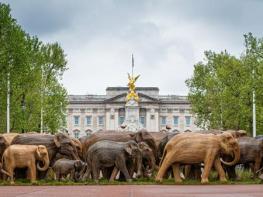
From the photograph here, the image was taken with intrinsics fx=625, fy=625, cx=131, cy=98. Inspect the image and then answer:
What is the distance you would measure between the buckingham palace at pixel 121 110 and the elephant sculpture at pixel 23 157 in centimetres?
11951

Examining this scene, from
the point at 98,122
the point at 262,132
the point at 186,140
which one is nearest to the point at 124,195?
the point at 186,140

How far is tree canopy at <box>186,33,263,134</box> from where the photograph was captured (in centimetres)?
4341

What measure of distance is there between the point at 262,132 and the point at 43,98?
64.0 feet

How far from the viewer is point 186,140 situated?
67.0ft

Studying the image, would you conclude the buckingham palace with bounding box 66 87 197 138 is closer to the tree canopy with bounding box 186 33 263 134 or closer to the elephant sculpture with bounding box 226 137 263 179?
the tree canopy with bounding box 186 33 263 134

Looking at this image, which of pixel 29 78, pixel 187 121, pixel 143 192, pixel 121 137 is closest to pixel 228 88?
pixel 29 78

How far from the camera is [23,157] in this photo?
68.4 ft

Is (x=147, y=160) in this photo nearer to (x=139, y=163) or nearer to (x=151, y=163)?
(x=151, y=163)

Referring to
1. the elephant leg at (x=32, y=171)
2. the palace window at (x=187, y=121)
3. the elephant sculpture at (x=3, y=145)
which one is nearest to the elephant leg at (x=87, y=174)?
the elephant leg at (x=32, y=171)

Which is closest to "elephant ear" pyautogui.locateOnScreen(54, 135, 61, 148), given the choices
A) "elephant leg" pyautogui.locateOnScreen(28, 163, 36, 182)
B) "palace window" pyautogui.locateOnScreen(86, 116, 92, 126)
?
"elephant leg" pyautogui.locateOnScreen(28, 163, 36, 182)

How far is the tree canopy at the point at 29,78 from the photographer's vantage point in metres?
39.1

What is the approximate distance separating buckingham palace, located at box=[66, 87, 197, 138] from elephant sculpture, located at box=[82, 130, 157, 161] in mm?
115779

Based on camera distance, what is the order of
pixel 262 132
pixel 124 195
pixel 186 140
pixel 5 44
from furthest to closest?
1. pixel 262 132
2. pixel 5 44
3. pixel 186 140
4. pixel 124 195

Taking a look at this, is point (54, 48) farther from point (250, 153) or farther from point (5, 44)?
point (250, 153)
